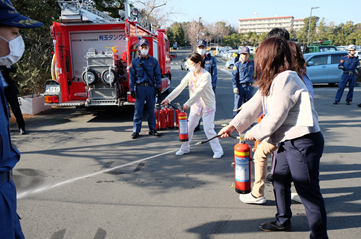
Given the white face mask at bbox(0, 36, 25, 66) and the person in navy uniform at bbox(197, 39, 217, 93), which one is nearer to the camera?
the white face mask at bbox(0, 36, 25, 66)

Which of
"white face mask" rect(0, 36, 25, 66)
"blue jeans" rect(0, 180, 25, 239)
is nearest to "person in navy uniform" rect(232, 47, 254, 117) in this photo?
"white face mask" rect(0, 36, 25, 66)

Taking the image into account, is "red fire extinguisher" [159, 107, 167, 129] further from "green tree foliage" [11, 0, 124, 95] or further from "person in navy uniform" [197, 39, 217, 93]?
"green tree foliage" [11, 0, 124, 95]

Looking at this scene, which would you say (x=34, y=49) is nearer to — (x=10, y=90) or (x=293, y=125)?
(x=10, y=90)

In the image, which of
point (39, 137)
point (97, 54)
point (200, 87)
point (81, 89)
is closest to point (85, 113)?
point (81, 89)

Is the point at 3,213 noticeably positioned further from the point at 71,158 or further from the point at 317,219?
the point at 71,158

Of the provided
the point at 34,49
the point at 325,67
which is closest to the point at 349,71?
the point at 325,67

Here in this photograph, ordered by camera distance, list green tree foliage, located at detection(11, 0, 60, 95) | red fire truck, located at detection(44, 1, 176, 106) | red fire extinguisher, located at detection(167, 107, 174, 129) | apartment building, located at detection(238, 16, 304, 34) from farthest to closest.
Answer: apartment building, located at detection(238, 16, 304, 34) < green tree foliage, located at detection(11, 0, 60, 95) < red fire truck, located at detection(44, 1, 176, 106) < red fire extinguisher, located at detection(167, 107, 174, 129)

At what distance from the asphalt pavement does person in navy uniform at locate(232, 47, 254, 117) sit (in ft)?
5.81

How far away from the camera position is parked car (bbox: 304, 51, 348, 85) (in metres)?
15.5

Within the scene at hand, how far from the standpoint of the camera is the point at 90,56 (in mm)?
8641

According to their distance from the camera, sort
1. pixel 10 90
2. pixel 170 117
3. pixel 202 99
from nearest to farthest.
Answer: pixel 202 99 < pixel 10 90 < pixel 170 117

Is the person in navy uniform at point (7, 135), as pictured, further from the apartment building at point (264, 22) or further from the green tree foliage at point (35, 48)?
the apartment building at point (264, 22)

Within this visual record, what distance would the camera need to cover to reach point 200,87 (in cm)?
514

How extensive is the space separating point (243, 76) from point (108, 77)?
3930mm
